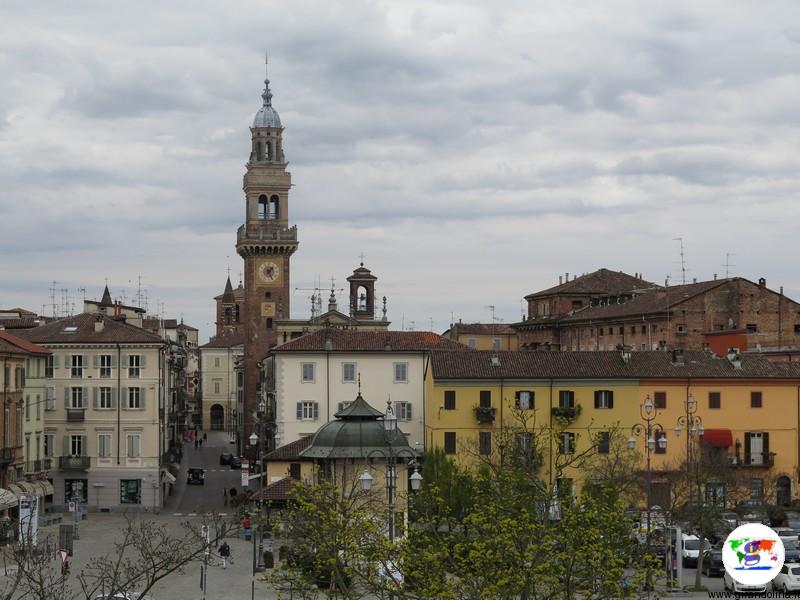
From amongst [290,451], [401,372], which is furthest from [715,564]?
[401,372]

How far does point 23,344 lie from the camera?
82.6 m

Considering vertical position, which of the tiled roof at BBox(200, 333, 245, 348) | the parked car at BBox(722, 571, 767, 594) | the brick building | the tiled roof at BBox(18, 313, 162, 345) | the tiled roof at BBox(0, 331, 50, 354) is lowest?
the parked car at BBox(722, 571, 767, 594)

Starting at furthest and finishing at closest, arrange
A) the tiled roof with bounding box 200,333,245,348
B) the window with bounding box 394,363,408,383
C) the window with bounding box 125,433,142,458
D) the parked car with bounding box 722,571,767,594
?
1. the tiled roof with bounding box 200,333,245,348
2. the window with bounding box 394,363,408,383
3. the window with bounding box 125,433,142,458
4. the parked car with bounding box 722,571,767,594

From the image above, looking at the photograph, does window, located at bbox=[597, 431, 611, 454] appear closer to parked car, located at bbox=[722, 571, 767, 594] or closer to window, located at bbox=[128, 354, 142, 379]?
window, located at bbox=[128, 354, 142, 379]

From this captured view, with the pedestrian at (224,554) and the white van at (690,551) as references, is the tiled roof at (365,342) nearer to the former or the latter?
the pedestrian at (224,554)

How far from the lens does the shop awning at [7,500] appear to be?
68.2 meters

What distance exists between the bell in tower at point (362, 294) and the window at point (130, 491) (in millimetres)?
50191

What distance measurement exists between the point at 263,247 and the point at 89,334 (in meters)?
35.7

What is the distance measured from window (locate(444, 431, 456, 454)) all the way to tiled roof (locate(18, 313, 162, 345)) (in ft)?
56.5

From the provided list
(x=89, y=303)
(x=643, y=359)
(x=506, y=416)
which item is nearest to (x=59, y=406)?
(x=89, y=303)

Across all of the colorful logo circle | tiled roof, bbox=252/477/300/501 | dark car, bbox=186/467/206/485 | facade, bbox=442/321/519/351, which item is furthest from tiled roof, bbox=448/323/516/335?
the colorful logo circle

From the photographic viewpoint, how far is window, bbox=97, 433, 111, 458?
8544 cm

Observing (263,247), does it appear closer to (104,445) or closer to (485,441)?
(104,445)

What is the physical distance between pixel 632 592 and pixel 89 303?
224 ft
